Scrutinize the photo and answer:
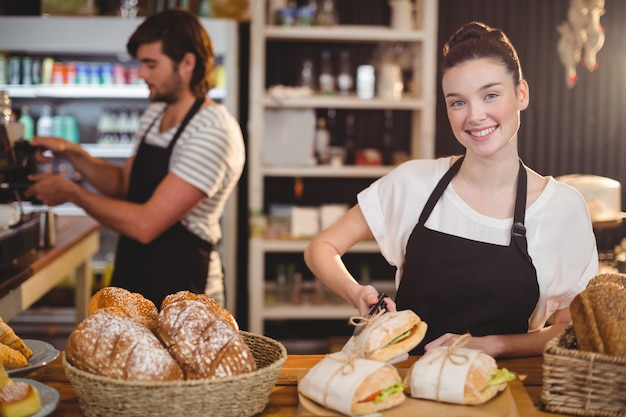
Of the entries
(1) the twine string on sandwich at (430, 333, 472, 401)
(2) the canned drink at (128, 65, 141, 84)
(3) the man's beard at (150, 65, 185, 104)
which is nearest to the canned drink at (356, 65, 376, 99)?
(2) the canned drink at (128, 65, 141, 84)

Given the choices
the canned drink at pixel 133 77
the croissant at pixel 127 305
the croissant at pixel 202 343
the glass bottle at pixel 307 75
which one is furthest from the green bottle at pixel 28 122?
the croissant at pixel 202 343

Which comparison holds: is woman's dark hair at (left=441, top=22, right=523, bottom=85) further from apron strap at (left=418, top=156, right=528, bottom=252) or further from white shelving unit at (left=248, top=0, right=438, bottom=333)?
white shelving unit at (left=248, top=0, right=438, bottom=333)

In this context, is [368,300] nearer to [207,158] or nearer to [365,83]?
[207,158]

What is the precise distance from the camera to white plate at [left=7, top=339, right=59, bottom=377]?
1650 millimetres

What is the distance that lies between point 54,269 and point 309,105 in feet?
6.11

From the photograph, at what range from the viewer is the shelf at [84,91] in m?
4.83

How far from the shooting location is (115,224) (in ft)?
9.78

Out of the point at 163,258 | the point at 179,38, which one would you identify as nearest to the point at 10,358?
the point at 163,258

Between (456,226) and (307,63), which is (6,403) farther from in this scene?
(307,63)

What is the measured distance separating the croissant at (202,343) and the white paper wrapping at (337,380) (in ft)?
0.37

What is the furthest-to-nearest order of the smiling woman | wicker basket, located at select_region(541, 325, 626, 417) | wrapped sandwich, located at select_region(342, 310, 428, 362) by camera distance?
1. the smiling woman
2. wrapped sandwich, located at select_region(342, 310, 428, 362)
3. wicker basket, located at select_region(541, 325, 626, 417)

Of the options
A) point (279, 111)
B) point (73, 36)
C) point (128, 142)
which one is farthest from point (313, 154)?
point (73, 36)

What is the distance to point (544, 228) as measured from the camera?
2.03 metres

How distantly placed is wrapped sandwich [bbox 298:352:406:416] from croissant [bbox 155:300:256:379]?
4.8 inches
